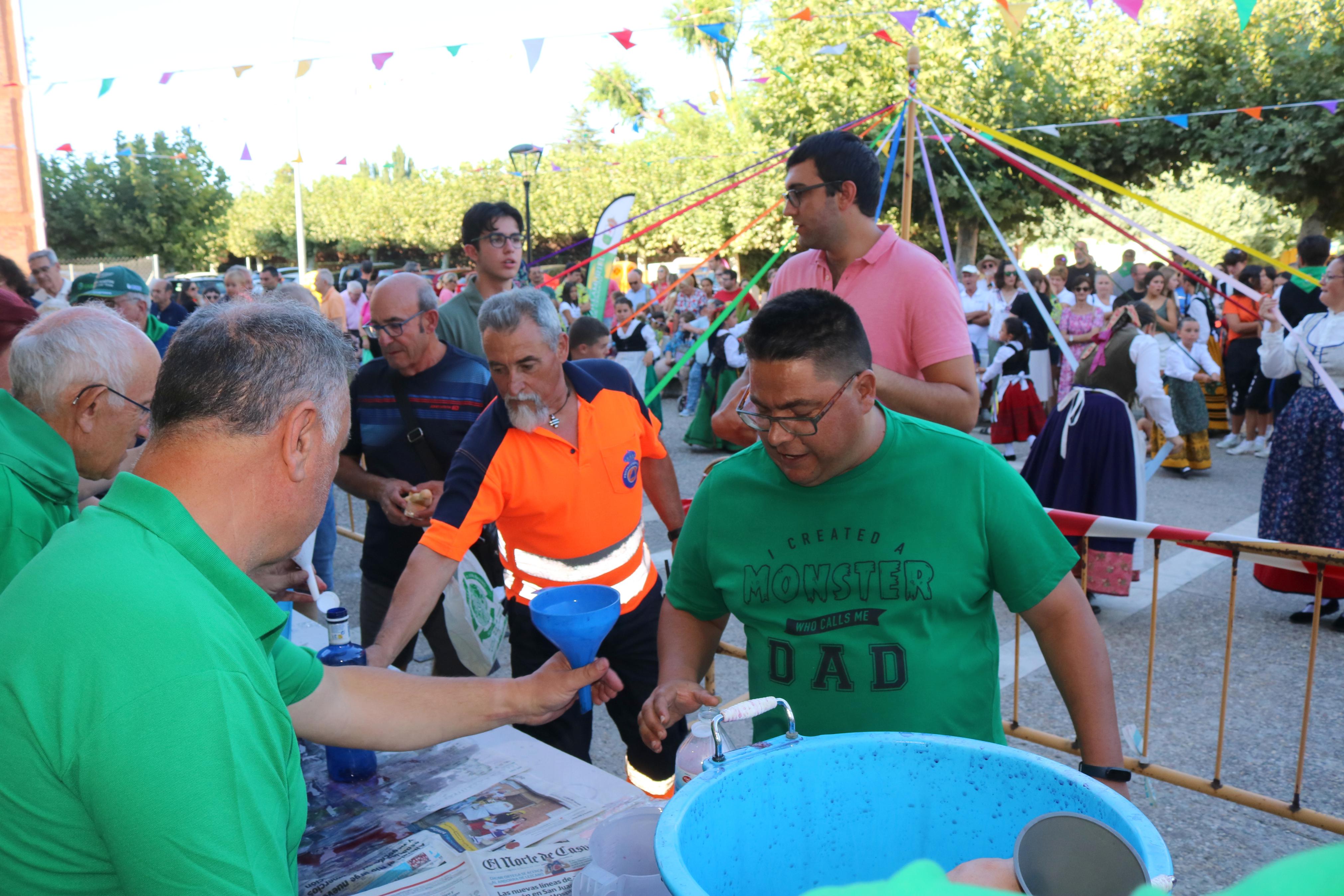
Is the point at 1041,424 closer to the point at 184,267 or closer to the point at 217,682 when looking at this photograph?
the point at 217,682

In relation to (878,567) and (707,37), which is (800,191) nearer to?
(878,567)

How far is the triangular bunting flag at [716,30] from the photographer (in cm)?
965

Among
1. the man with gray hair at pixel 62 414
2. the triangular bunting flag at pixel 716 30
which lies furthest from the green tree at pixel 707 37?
the man with gray hair at pixel 62 414

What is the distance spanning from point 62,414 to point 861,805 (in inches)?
85.1

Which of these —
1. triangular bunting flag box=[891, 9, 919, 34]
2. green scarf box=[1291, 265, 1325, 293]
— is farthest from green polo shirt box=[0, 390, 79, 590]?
green scarf box=[1291, 265, 1325, 293]

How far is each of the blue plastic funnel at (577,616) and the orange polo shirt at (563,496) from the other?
0.78 metres

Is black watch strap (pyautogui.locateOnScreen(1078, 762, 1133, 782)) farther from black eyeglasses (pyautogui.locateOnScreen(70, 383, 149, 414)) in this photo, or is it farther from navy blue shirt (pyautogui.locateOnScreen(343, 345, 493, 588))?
navy blue shirt (pyautogui.locateOnScreen(343, 345, 493, 588))

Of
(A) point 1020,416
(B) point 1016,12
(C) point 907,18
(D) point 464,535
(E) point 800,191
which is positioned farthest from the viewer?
(A) point 1020,416

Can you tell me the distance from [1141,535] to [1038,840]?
278 cm

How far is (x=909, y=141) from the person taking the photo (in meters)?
4.73

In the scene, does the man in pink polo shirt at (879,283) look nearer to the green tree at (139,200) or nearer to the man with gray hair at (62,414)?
the man with gray hair at (62,414)

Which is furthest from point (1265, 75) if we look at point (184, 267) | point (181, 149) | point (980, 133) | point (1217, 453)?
point (184, 267)

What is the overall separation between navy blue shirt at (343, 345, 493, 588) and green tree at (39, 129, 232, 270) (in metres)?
32.2

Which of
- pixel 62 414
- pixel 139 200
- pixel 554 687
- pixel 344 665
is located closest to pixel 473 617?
pixel 344 665
